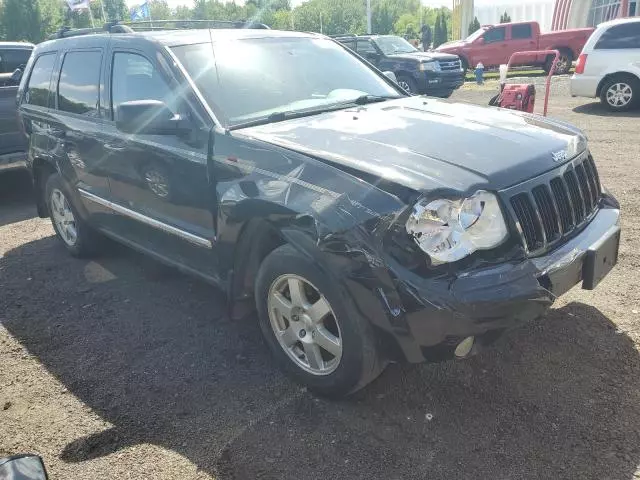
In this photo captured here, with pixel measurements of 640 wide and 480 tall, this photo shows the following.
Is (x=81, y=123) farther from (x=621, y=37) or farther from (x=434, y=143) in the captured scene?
(x=621, y=37)

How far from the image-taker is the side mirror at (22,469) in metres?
1.68

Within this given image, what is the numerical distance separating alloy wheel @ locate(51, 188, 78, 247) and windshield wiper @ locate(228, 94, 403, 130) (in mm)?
2587

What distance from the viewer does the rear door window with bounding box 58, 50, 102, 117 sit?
14.2 feet

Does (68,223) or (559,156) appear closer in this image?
(559,156)

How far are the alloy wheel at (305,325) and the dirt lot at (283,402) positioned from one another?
0.21m

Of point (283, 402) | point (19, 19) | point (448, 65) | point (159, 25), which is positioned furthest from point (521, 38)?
point (19, 19)

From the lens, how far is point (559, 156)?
300 centimetres

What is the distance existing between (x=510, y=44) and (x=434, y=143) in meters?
20.8

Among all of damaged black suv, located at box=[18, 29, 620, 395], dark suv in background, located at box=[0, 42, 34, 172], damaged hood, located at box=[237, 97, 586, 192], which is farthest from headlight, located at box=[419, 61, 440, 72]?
damaged hood, located at box=[237, 97, 586, 192]

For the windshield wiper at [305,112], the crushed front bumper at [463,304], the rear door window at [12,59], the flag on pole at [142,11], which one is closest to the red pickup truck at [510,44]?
the rear door window at [12,59]

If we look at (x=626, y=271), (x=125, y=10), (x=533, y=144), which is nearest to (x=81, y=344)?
(x=533, y=144)

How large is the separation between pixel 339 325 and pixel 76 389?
65.2 inches

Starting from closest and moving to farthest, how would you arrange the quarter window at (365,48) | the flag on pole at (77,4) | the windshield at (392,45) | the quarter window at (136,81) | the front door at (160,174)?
the front door at (160,174) < the quarter window at (136,81) < the quarter window at (365,48) < the windshield at (392,45) < the flag on pole at (77,4)

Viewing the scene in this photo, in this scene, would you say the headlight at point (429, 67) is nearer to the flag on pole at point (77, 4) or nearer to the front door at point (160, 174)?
the front door at point (160, 174)
